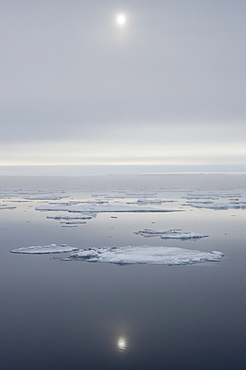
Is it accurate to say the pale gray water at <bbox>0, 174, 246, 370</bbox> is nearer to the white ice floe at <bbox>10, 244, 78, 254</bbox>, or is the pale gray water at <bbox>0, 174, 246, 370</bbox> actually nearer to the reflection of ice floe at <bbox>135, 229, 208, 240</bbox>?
the white ice floe at <bbox>10, 244, 78, 254</bbox>

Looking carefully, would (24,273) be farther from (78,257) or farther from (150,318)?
(150,318)

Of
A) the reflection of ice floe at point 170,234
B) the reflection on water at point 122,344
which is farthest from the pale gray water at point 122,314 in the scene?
the reflection of ice floe at point 170,234

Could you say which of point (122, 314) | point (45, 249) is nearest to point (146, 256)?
point (45, 249)

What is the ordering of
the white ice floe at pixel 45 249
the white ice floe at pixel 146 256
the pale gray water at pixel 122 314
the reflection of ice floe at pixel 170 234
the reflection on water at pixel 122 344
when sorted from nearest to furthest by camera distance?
the pale gray water at pixel 122 314, the reflection on water at pixel 122 344, the white ice floe at pixel 146 256, the white ice floe at pixel 45 249, the reflection of ice floe at pixel 170 234

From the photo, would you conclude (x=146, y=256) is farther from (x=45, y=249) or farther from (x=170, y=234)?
(x=170, y=234)

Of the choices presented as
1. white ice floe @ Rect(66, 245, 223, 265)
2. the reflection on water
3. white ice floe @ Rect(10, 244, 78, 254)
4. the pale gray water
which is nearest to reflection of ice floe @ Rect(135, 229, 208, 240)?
the pale gray water

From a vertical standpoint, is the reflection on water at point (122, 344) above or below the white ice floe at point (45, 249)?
below

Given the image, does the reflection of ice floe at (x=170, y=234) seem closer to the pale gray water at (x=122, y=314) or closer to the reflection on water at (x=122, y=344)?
the pale gray water at (x=122, y=314)
